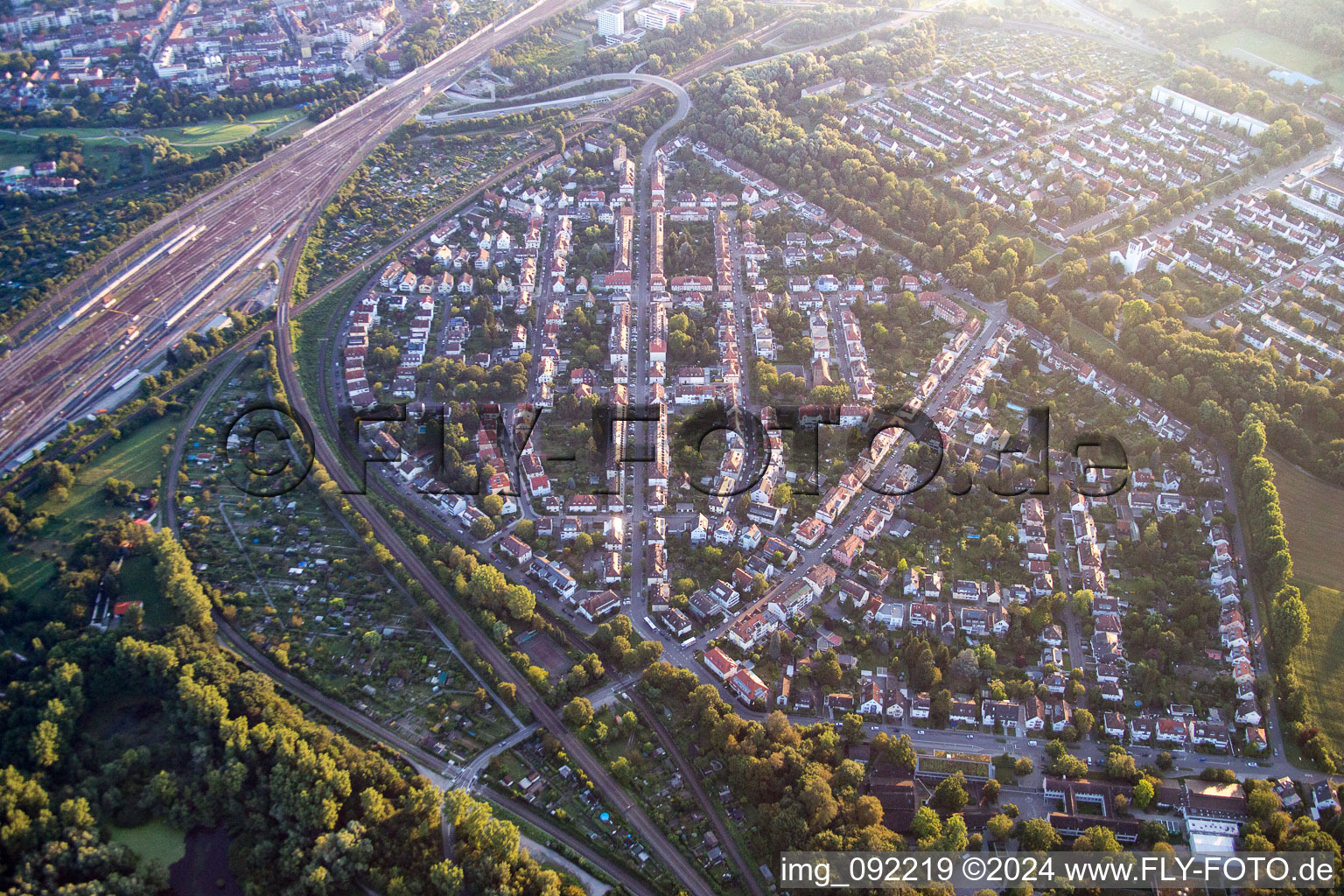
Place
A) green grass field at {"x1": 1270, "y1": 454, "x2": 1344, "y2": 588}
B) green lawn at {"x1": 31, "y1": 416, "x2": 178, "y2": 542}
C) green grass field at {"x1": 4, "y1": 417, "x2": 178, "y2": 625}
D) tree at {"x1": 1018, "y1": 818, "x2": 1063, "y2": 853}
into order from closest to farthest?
tree at {"x1": 1018, "y1": 818, "x2": 1063, "y2": 853} → green grass field at {"x1": 4, "y1": 417, "x2": 178, "y2": 625} → green grass field at {"x1": 1270, "y1": 454, "x2": 1344, "y2": 588} → green lawn at {"x1": 31, "y1": 416, "x2": 178, "y2": 542}

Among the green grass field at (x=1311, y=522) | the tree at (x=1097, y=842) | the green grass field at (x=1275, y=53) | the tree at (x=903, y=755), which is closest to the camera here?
the tree at (x=1097, y=842)

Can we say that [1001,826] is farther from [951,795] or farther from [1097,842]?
[1097,842]

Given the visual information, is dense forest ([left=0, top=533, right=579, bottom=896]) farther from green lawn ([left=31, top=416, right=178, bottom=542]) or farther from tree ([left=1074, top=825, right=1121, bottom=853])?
tree ([left=1074, top=825, right=1121, bottom=853])

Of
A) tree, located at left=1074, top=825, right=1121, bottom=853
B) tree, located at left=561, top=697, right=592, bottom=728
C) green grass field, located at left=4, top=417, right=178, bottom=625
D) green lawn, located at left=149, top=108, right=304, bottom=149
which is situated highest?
green lawn, located at left=149, top=108, right=304, bottom=149

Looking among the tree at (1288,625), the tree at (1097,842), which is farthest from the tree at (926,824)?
the tree at (1288,625)

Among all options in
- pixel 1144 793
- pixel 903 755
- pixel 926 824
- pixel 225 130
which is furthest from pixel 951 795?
pixel 225 130

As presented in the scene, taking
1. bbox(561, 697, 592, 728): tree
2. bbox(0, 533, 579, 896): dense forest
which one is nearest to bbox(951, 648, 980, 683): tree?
bbox(561, 697, 592, 728): tree

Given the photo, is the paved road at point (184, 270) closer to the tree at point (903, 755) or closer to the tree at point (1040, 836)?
the tree at point (903, 755)
